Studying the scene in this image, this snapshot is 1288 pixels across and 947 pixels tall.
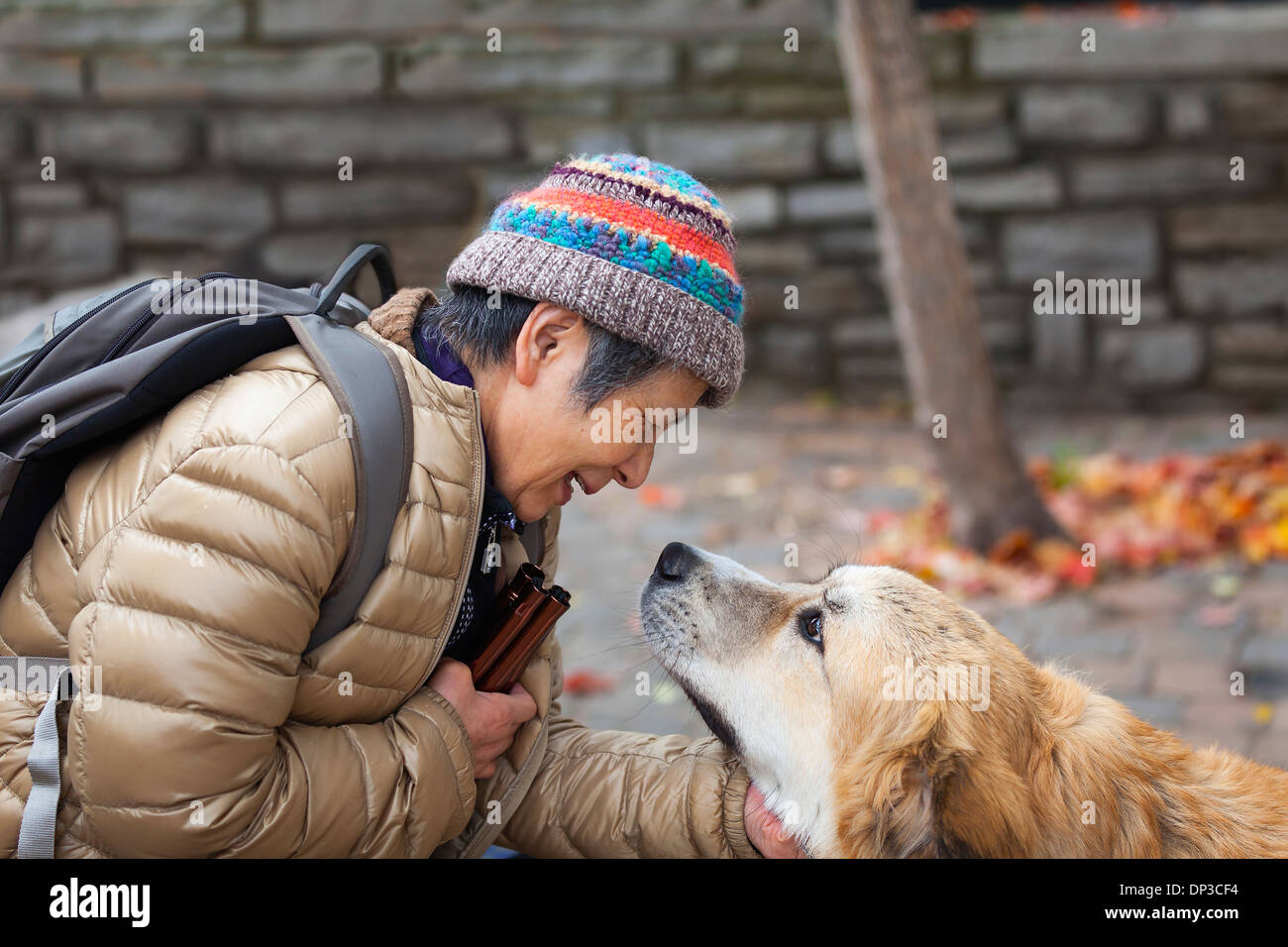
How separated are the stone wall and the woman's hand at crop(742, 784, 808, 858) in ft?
18.9

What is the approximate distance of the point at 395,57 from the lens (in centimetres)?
796

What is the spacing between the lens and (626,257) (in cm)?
218

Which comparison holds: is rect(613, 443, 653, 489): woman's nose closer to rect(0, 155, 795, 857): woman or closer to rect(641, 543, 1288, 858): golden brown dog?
rect(0, 155, 795, 857): woman

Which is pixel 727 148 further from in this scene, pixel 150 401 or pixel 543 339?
pixel 150 401

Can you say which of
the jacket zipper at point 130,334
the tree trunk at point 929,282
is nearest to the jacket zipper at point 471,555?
the jacket zipper at point 130,334

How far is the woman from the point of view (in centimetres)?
187

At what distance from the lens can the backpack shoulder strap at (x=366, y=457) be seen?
6.54 ft

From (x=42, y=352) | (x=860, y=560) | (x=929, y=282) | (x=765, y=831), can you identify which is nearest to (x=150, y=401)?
(x=42, y=352)

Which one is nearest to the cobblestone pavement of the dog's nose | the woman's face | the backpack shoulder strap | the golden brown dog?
the dog's nose

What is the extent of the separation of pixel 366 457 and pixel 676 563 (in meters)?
1.04

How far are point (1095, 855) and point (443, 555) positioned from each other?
4.21ft

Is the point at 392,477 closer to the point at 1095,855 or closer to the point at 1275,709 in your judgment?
the point at 1095,855

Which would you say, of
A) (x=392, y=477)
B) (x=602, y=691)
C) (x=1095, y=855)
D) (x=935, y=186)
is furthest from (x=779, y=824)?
(x=935, y=186)

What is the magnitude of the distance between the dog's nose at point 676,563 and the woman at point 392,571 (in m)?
0.39
